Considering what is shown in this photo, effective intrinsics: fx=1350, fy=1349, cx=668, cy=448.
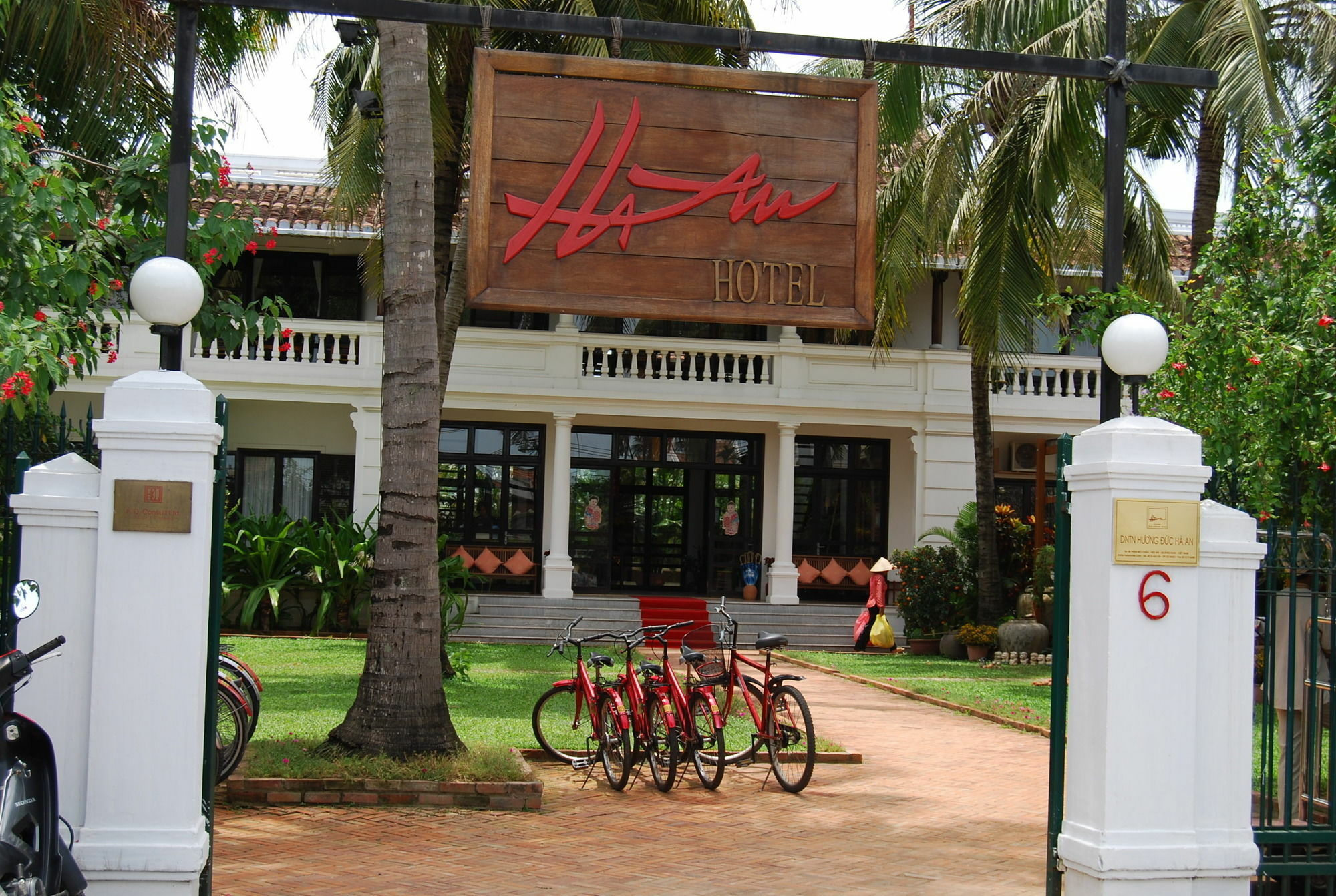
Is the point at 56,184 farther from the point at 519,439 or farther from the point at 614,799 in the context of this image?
the point at 519,439

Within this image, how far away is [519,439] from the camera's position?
76.1 feet

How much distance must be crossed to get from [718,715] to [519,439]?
1518cm

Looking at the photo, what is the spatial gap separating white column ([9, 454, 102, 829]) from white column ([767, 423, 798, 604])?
17.1 metres

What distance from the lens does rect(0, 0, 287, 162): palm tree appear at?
9.62 m

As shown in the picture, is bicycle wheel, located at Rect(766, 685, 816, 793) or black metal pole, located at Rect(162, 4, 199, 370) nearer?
black metal pole, located at Rect(162, 4, 199, 370)

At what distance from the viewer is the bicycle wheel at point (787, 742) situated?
8.39m

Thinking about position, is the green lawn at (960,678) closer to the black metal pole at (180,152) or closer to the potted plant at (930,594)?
the potted plant at (930,594)

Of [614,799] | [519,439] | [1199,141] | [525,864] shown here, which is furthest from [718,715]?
[519,439]

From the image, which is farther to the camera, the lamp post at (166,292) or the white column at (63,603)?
the lamp post at (166,292)

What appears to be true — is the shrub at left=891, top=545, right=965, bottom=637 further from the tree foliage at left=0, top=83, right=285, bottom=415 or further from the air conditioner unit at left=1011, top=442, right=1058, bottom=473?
the tree foliage at left=0, top=83, right=285, bottom=415

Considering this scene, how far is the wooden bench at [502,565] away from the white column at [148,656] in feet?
56.5

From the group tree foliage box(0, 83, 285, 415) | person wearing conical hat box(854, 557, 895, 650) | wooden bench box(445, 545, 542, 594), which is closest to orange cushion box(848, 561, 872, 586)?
person wearing conical hat box(854, 557, 895, 650)

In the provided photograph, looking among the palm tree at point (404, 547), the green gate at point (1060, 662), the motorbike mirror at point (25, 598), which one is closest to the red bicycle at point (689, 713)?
the palm tree at point (404, 547)

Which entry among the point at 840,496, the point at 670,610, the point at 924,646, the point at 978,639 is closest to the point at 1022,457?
the point at 840,496
